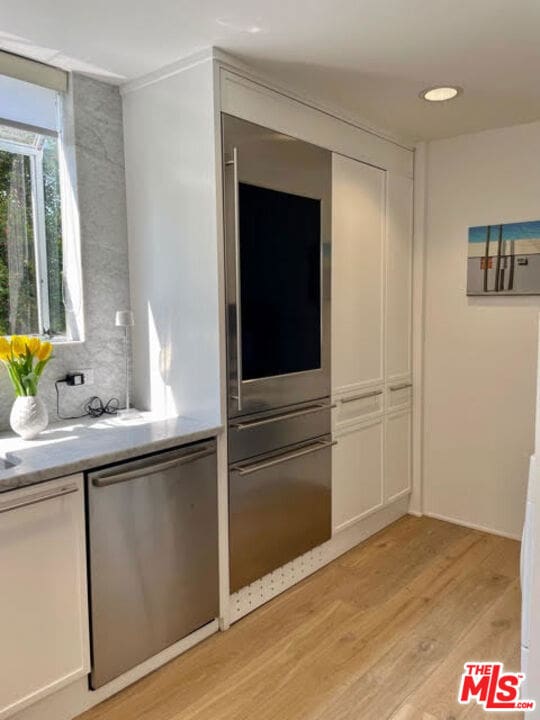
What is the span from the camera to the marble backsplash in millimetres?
2490

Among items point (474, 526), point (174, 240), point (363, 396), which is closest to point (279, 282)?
point (174, 240)

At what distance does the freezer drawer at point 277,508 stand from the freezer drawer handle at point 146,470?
23 cm

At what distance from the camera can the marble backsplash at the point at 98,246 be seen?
2490 millimetres

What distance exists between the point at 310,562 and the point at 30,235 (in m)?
2.14

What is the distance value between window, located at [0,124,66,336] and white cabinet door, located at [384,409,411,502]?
6.67ft

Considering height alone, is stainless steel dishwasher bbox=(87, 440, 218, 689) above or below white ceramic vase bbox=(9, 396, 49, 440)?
below

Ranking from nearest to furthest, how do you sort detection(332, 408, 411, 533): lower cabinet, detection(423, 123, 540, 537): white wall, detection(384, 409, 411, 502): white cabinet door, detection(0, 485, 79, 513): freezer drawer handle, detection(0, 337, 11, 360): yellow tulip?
detection(0, 485, 79, 513): freezer drawer handle → detection(0, 337, 11, 360): yellow tulip → detection(332, 408, 411, 533): lower cabinet → detection(423, 123, 540, 537): white wall → detection(384, 409, 411, 502): white cabinet door

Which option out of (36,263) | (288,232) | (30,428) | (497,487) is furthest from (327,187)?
(497,487)

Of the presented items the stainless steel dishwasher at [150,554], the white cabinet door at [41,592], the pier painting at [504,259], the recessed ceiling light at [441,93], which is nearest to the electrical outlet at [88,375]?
the stainless steel dishwasher at [150,554]

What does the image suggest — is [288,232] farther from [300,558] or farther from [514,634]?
[514,634]

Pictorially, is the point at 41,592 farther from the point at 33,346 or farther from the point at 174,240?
the point at 174,240

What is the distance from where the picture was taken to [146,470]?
2.04m

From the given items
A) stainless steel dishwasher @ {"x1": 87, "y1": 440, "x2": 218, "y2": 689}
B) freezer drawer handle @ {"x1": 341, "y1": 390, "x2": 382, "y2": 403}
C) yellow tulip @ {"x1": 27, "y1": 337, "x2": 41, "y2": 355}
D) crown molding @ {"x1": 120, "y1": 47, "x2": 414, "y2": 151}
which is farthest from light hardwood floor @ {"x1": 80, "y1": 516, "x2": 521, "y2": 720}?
crown molding @ {"x1": 120, "y1": 47, "x2": 414, "y2": 151}

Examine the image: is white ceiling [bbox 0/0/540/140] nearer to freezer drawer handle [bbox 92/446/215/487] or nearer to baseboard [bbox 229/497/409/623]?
freezer drawer handle [bbox 92/446/215/487]
